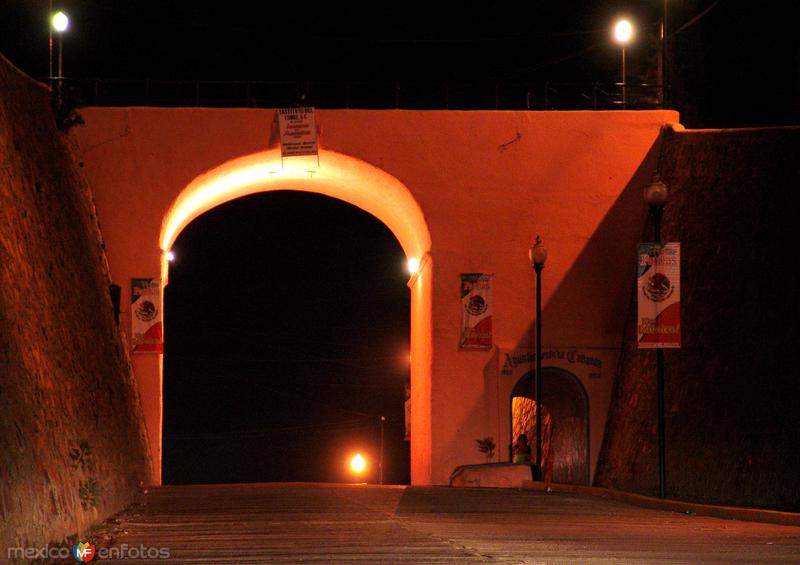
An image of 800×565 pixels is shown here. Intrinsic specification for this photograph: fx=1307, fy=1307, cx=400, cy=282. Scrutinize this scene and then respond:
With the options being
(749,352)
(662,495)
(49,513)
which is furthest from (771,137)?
(49,513)

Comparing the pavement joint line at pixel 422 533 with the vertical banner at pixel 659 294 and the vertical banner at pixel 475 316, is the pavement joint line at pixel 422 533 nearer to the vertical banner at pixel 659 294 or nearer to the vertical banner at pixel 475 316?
the vertical banner at pixel 659 294

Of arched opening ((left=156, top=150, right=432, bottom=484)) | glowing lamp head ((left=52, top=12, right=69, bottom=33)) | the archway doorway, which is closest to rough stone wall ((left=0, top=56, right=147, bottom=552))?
glowing lamp head ((left=52, top=12, right=69, bottom=33))

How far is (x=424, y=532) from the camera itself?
1203 centimetres

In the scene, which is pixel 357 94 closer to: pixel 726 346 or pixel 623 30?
pixel 623 30

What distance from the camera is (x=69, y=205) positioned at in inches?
836

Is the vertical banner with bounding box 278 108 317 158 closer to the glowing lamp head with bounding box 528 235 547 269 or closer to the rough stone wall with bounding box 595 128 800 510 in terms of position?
the glowing lamp head with bounding box 528 235 547 269

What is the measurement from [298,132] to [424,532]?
15.4 meters

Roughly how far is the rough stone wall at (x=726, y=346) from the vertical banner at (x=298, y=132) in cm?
726

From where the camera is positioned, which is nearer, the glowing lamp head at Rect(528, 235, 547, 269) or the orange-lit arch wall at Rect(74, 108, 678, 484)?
the glowing lamp head at Rect(528, 235, 547, 269)

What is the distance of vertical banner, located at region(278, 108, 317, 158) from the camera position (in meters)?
26.2

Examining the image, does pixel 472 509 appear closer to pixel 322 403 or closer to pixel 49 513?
pixel 49 513

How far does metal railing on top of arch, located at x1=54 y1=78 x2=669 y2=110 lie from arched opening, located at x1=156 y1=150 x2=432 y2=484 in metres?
1.28

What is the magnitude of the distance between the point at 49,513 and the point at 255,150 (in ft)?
54.7

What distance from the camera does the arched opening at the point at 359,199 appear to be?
1059 inches
